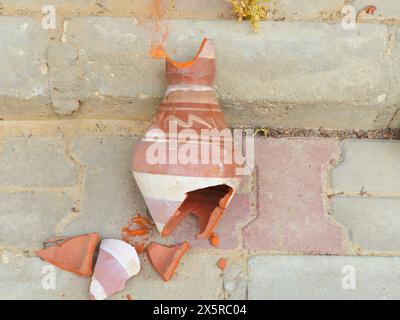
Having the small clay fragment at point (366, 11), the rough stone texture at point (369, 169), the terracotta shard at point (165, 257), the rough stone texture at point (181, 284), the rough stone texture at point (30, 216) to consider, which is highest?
the small clay fragment at point (366, 11)

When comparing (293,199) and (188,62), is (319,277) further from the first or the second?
(188,62)

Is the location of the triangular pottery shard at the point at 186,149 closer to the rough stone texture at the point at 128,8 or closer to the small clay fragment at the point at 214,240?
the small clay fragment at the point at 214,240

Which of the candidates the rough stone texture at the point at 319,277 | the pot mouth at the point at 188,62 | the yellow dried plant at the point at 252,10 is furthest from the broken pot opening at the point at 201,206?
the yellow dried plant at the point at 252,10

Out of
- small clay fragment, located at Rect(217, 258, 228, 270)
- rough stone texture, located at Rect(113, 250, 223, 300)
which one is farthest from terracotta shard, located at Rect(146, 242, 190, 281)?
small clay fragment, located at Rect(217, 258, 228, 270)

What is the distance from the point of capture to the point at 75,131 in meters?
1.89

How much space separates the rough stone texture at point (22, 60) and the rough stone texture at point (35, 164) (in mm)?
190

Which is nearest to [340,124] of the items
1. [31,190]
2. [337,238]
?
[337,238]

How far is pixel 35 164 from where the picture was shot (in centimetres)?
186

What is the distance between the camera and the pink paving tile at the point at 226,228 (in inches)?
70.7

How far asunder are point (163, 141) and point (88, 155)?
0.43 meters

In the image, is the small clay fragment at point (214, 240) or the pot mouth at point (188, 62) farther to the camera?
the small clay fragment at point (214, 240)

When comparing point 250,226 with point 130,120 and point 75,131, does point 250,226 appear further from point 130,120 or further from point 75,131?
point 75,131

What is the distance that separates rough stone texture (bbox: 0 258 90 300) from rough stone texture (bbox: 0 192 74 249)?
83 millimetres

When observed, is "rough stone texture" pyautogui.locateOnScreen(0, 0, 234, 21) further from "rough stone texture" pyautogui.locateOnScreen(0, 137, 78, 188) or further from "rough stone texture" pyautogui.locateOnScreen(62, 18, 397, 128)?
"rough stone texture" pyautogui.locateOnScreen(0, 137, 78, 188)
